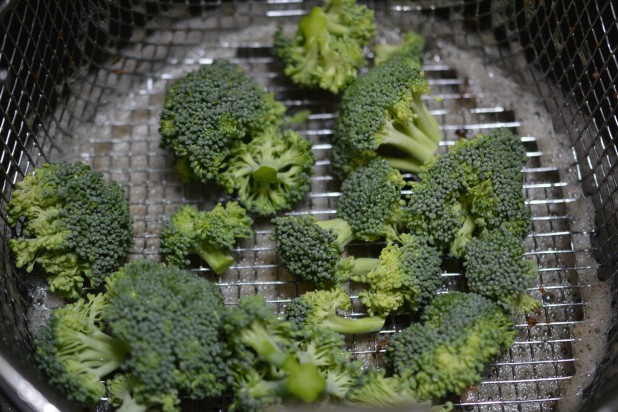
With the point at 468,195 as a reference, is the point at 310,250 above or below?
below

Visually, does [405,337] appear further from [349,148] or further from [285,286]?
[349,148]

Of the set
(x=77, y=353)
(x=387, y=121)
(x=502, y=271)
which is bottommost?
(x=77, y=353)

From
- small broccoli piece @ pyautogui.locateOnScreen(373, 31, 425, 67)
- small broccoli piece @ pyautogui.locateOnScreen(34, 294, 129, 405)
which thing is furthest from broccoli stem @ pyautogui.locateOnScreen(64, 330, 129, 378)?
small broccoli piece @ pyautogui.locateOnScreen(373, 31, 425, 67)

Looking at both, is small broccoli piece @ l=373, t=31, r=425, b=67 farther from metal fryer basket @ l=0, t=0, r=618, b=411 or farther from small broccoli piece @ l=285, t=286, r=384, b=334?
small broccoli piece @ l=285, t=286, r=384, b=334

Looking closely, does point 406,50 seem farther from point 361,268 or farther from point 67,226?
point 67,226

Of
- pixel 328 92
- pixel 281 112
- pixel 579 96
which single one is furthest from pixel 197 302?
pixel 579 96

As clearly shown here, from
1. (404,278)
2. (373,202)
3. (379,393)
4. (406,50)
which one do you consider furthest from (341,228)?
(406,50)
